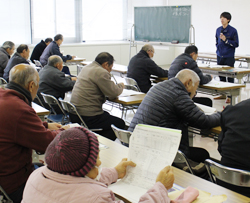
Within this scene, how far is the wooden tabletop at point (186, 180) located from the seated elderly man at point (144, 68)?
3095 millimetres

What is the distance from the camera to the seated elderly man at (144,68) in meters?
5.28

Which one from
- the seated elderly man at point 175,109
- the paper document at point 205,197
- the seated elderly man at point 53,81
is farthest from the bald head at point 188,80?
the seated elderly man at point 53,81

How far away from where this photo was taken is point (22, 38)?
948cm

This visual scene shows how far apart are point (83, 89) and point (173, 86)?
1445 millimetres

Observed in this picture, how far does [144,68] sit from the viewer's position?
5297 millimetres

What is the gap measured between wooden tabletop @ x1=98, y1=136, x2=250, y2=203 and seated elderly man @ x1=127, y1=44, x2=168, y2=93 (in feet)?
10.2

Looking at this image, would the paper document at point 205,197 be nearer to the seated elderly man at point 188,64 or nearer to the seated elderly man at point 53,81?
the seated elderly man at point 53,81

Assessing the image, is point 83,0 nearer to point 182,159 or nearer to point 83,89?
point 83,89

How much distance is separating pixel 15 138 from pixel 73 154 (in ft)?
3.04

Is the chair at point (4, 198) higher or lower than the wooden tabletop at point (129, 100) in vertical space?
lower

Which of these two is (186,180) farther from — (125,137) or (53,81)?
(53,81)

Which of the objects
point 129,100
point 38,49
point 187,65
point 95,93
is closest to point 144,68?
point 187,65

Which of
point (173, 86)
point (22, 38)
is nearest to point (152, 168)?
A: point (173, 86)

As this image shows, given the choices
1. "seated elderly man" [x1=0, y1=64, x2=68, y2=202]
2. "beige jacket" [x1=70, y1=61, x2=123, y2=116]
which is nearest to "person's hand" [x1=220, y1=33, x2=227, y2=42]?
"beige jacket" [x1=70, y1=61, x2=123, y2=116]
